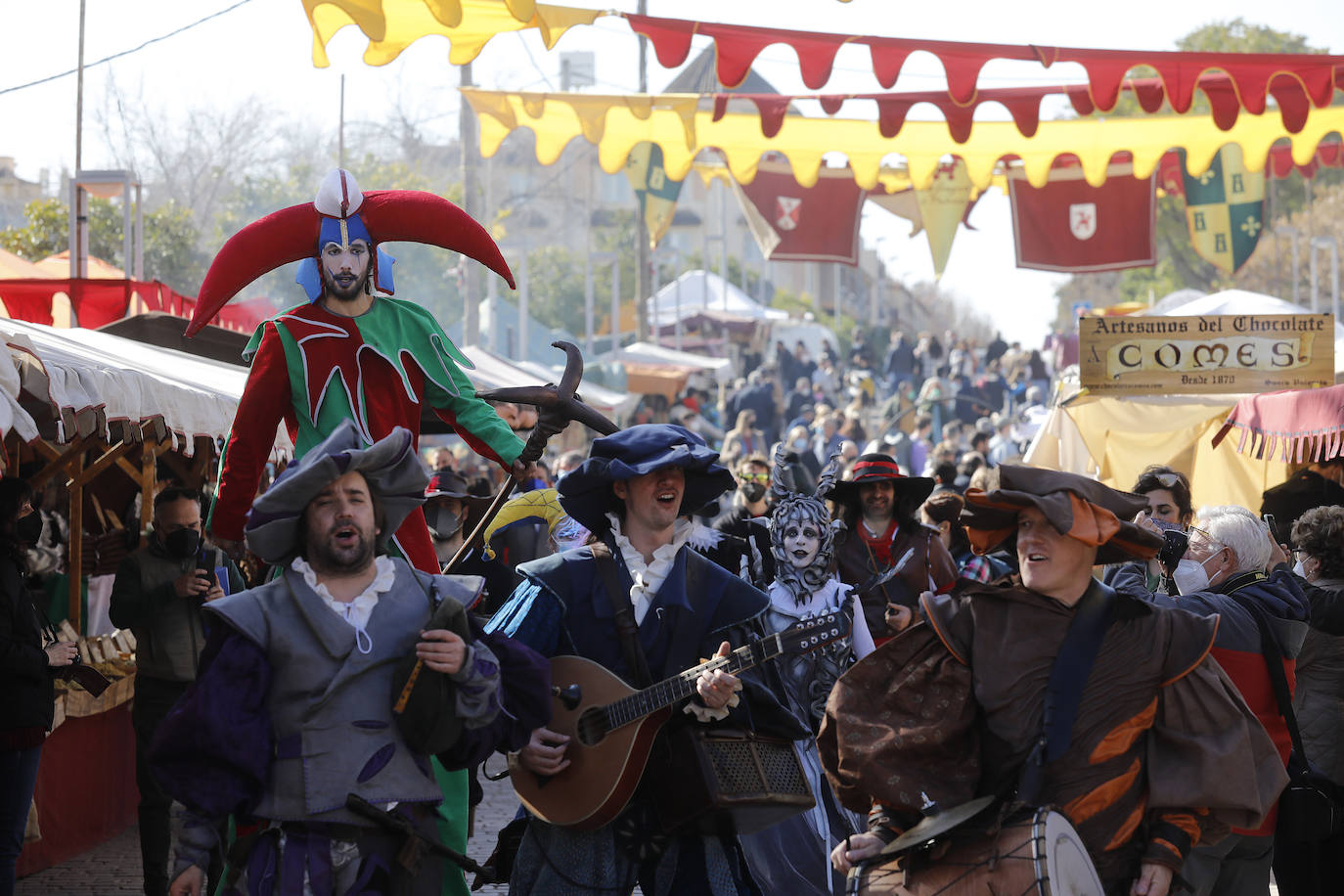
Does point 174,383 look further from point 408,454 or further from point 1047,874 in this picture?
point 1047,874

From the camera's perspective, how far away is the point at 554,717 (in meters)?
4.43

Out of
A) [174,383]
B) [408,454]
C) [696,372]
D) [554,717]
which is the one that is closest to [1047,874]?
[554,717]

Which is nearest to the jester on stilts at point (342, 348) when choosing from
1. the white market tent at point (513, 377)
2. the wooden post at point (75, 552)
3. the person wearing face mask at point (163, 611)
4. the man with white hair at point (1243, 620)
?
the person wearing face mask at point (163, 611)

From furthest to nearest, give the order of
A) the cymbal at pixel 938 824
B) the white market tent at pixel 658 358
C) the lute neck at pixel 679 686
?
the white market tent at pixel 658 358 → the lute neck at pixel 679 686 → the cymbal at pixel 938 824

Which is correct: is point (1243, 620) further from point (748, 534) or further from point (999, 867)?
point (748, 534)

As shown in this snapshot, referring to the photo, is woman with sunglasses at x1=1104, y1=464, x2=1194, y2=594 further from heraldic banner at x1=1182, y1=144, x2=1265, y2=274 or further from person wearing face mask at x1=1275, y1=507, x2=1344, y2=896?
heraldic banner at x1=1182, y1=144, x2=1265, y2=274

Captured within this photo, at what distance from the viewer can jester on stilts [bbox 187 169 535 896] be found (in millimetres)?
5086

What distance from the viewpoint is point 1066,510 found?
12.4 ft

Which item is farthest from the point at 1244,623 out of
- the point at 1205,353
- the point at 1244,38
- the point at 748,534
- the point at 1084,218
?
the point at 1244,38

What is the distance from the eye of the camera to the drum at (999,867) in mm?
3543

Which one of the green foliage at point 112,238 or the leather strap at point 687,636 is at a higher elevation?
the green foliage at point 112,238

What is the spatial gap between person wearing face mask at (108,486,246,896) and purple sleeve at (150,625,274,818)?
3.51 meters

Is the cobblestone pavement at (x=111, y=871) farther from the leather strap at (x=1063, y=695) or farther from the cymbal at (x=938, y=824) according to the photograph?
the leather strap at (x=1063, y=695)

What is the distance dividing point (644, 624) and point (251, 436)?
144cm
